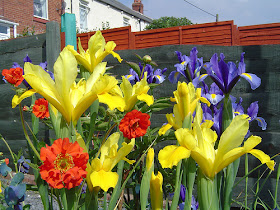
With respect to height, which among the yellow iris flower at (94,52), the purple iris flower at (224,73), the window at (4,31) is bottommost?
the purple iris flower at (224,73)

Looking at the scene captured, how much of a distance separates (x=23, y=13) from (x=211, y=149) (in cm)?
1315

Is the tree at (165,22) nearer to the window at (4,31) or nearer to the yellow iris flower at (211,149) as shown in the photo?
the window at (4,31)

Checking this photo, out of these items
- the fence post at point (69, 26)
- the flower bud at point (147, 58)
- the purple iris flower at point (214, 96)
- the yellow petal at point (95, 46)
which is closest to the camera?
the yellow petal at point (95, 46)

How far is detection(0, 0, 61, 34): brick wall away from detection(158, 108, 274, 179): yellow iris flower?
12.6m

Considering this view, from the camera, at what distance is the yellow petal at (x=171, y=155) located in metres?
0.59

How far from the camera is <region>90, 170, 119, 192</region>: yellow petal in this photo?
591 mm

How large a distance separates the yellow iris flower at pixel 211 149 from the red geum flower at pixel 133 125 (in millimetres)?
87

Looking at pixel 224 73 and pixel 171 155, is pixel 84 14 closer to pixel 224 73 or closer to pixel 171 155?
pixel 224 73

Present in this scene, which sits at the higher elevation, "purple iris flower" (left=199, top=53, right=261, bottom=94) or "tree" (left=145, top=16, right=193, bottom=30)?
"tree" (left=145, top=16, right=193, bottom=30)

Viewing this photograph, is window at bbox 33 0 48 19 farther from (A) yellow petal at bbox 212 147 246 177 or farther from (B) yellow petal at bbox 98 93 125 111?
(A) yellow petal at bbox 212 147 246 177

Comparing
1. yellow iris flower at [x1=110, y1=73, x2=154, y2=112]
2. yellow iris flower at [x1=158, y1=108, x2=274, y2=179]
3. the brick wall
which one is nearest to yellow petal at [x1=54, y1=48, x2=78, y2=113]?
yellow iris flower at [x1=110, y1=73, x2=154, y2=112]

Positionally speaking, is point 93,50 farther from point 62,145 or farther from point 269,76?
point 269,76

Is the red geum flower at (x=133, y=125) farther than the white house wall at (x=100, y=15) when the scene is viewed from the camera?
No

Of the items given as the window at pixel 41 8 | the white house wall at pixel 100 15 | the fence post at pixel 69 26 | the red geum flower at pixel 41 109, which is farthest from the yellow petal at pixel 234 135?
the white house wall at pixel 100 15
